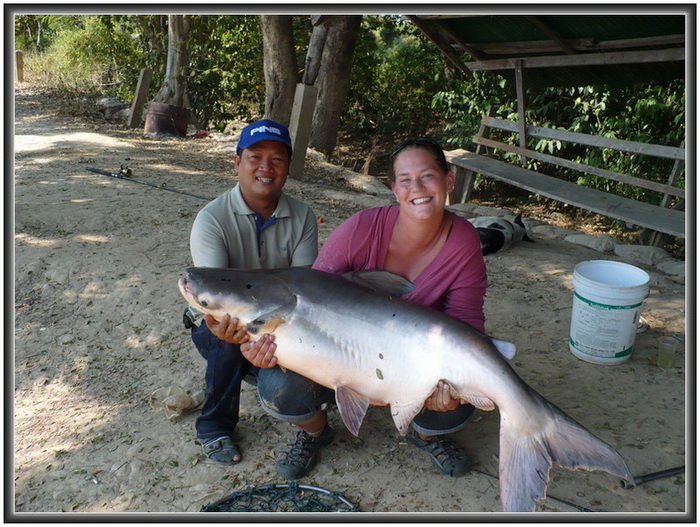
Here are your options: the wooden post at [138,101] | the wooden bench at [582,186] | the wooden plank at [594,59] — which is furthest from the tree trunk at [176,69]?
the wooden plank at [594,59]

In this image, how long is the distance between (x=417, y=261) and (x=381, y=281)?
361mm

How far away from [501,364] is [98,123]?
12497mm

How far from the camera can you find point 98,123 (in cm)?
1266

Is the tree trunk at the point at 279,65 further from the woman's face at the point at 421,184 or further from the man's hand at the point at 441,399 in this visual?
the man's hand at the point at 441,399

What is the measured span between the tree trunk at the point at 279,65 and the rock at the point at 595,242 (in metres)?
4.77

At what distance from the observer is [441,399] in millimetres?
2293

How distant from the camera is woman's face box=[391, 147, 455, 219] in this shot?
2.59 meters

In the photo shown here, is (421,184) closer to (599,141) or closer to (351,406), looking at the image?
(351,406)

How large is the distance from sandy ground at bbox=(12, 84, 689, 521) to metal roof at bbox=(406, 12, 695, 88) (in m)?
2.40

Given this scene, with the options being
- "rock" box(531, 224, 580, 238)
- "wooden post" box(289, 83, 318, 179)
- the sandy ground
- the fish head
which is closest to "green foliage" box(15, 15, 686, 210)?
"rock" box(531, 224, 580, 238)

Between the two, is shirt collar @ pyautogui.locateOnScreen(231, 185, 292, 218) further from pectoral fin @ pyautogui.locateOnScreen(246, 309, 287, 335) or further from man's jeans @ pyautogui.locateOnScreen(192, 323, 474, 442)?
pectoral fin @ pyautogui.locateOnScreen(246, 309, 287, 335)

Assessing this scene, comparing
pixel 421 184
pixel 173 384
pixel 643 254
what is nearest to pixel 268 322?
pixel 421 184

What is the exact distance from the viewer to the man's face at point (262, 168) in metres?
2.92

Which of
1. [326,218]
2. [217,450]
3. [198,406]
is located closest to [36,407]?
[198,406]
